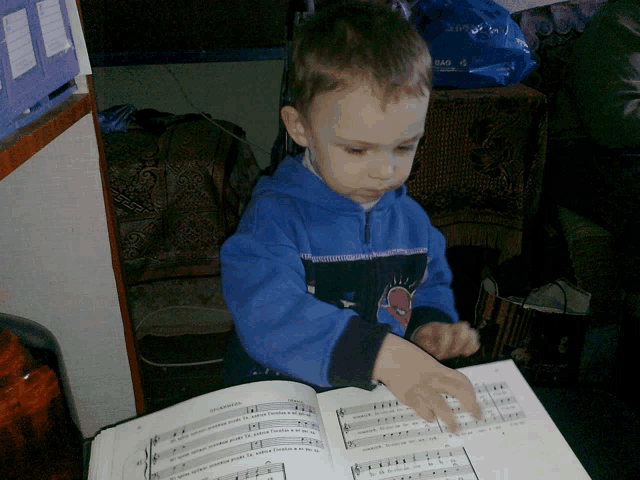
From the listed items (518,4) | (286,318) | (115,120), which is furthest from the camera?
(518,4)

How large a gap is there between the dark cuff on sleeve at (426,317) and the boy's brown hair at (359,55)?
35 centimetres

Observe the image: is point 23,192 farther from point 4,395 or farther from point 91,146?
point 4,395

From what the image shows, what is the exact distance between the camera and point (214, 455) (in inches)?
17.7

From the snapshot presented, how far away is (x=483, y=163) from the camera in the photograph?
3.91ft

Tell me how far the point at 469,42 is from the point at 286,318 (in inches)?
35.6

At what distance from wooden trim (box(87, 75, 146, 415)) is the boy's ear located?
0.81 ft

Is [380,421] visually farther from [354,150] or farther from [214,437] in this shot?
[354,150]

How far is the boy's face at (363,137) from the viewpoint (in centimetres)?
58

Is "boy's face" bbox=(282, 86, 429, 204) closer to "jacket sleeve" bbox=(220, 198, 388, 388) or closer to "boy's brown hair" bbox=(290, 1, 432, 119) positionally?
"boy's brown hair" bbox=(290, 1, 432, 119)

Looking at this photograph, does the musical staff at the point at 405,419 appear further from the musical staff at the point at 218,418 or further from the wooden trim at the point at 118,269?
the wooden trim at the point at 118,269

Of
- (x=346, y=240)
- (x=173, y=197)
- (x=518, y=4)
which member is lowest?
(x=173, y=197)

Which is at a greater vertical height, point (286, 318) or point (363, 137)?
point (363, 137)

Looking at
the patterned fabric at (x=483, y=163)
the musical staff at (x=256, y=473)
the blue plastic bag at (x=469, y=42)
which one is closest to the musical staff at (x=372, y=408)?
the musical staff at (x=256, y=473)

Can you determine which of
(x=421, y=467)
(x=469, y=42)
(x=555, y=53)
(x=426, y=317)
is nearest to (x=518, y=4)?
(x=555, y=53)
